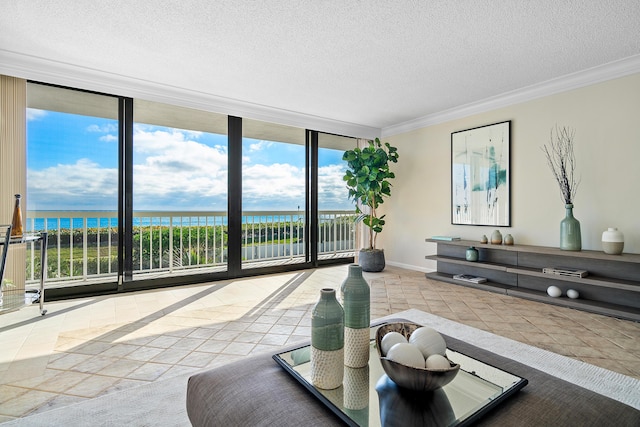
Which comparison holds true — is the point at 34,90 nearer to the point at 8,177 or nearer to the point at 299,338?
the point at 8,177

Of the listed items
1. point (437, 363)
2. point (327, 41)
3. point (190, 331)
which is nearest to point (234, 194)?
point (190, 331)

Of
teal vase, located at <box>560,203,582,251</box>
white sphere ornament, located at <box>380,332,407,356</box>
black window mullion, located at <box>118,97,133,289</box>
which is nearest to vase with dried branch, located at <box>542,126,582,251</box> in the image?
teal vase, located at <box>560,203,582,251</box>

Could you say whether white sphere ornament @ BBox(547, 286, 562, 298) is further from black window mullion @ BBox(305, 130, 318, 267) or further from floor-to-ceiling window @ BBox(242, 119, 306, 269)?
floor-to-ceiling window @ BBox(242, 119, 306, 269)

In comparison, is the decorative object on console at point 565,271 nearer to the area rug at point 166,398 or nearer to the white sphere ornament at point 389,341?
the area rug at point 166,398

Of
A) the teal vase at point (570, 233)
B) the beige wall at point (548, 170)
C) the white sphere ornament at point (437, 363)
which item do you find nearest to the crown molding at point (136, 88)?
the beige wall at point (548, 170)

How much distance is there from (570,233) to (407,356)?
3362mm

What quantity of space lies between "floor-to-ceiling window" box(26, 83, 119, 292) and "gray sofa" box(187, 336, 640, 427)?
343 centimetres

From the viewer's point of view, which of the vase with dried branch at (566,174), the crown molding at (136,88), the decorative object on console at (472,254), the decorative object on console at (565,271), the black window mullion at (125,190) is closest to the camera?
the crown molding at (136,88)

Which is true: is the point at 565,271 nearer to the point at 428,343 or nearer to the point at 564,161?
the point at 564,161

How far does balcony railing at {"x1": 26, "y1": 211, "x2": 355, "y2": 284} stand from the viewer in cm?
396

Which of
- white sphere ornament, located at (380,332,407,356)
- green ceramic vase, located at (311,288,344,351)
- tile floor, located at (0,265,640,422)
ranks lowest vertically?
tile floor, located at (0,265,640,422)

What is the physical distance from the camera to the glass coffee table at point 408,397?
0.91 metres

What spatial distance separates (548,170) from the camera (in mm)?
3766

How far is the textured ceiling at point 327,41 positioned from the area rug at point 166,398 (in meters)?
2.50
